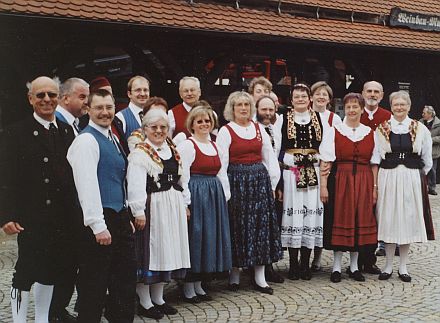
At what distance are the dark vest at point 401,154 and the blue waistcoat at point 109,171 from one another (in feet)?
9.74

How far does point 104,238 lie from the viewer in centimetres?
370

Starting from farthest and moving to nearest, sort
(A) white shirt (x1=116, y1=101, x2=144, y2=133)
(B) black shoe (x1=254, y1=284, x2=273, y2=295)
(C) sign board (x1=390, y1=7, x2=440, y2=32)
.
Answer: (C) sign board (x1=390, y1=7, x2=440, y2=32) < (B) black shoe (x1=254, y1=284, x2=273, y2=295) < (A) white shirt (x1=116, y1=101, x2=144, y2=133)

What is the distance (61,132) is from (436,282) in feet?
12.4

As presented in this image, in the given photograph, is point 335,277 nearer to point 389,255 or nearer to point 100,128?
point 389,255

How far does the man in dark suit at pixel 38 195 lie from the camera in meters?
3.93

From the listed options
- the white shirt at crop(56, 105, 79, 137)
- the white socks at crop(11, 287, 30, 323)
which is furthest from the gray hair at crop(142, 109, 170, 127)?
the white socks at crop(11, 287, 30, 323)

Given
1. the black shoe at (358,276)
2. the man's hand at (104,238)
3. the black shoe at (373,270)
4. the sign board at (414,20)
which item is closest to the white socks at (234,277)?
the black shoe at (358,276)

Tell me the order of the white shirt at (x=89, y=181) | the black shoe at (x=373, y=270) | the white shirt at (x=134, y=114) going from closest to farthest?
the white shirt at (x=89, y=181)
the white shirt at (x=134, y=114)
the black shoe at (x=373, y=270)

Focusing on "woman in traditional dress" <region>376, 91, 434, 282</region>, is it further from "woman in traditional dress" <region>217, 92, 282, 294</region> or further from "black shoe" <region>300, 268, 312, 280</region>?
"woman in traditional dress" <region>217, 92, 282, 294</region>

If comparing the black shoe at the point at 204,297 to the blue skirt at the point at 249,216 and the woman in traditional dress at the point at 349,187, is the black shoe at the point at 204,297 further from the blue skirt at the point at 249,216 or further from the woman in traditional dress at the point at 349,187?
the woman in traditional dress at the point at 349,187

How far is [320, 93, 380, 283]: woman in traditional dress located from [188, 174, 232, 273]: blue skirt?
3.90ft

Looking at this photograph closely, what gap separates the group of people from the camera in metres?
3.88

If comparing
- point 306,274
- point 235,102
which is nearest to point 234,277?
point 306,274

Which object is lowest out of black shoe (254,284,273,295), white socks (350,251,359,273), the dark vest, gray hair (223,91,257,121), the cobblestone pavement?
the cobblestone pavement
